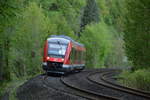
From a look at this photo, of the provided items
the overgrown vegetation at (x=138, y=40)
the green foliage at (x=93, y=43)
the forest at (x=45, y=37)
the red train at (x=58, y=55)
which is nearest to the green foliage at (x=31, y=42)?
the forest at (x=45, y=37)

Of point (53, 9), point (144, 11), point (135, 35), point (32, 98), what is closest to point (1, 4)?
point (32, 98)

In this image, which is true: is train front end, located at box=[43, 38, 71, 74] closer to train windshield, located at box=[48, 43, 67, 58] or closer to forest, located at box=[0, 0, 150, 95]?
train windshield, located at box=[48, 43, 67, 58]

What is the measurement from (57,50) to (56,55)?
0.48m

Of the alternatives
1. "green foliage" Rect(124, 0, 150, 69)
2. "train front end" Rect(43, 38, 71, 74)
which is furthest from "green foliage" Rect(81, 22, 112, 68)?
"green foliage" Rect(124, 0, 150, 69)

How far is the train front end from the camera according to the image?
2203 centimetres

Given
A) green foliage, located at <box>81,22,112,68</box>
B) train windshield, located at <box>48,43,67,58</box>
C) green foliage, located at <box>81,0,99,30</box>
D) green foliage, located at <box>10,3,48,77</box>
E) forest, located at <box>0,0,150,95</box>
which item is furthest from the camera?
green foliage, located at <box>81,0,99,30</box>

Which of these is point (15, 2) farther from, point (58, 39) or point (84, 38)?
point (84, 38)

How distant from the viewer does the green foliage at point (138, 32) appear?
18403 millimetres

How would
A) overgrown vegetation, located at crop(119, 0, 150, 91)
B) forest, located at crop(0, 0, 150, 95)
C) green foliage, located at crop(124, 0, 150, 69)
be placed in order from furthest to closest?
green foliage, located at crop(124, 0, 150, 69), overgrown vegetation, located at crop(119, 0, 150, 91), forest, located at crop(0, 0, 150, 95)

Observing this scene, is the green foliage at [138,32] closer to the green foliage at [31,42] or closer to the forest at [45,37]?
the forest at [45,37]

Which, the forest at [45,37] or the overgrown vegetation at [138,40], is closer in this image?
the forest at [45,37]

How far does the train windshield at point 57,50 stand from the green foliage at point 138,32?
15.3 feet

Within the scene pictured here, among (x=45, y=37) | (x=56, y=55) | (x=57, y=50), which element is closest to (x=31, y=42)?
(x=45, y=37)

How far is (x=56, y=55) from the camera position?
22234 millimetres
